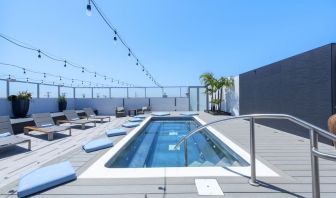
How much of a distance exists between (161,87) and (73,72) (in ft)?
17.6

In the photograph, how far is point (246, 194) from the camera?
6.46 ft

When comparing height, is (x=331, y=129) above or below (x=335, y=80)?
below

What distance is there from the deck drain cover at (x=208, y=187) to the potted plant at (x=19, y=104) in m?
8.71

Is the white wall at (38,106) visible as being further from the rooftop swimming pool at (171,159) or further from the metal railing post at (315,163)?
the metal railing post at (315,163)

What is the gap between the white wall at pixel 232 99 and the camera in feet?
33.6

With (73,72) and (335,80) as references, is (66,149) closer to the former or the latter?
(335,80)

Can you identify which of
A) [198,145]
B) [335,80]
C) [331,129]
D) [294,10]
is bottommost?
[198,145]

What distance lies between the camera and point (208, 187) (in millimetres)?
2113

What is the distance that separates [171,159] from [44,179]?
9.22ft

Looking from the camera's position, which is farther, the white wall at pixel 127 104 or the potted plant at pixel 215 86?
the white wall at pixel 127 104

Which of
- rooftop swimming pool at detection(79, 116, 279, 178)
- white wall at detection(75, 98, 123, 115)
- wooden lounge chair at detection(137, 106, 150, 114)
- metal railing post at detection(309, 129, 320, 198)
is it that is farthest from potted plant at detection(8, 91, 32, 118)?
metal railing post at detection(309, 129, 320, 198)

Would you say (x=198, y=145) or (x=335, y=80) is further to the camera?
(x=198, y=145)

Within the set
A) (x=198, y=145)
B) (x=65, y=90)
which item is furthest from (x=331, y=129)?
(x=65, y=90)

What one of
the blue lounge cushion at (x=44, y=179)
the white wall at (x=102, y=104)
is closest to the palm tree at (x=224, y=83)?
the white wall at (x=102, y=104)
